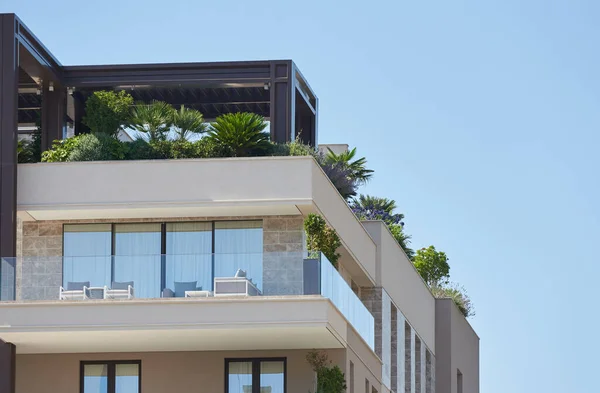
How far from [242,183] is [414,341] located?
39.6 feet

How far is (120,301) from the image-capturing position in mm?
35812

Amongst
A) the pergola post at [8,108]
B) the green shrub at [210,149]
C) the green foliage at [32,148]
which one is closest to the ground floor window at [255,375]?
the green shrub at [210,149]

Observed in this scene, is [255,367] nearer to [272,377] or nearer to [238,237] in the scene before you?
[272,377]

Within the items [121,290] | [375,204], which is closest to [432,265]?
[375,204]

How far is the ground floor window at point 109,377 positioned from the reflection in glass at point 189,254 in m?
2.52

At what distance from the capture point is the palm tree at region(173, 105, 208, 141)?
42188 mm

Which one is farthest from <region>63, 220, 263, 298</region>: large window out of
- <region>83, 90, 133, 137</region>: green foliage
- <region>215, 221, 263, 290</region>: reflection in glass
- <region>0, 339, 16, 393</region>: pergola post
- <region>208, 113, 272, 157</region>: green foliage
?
<region>83, 90, 133, 137</region>: green foliage

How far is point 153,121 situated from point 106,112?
4.63 feet

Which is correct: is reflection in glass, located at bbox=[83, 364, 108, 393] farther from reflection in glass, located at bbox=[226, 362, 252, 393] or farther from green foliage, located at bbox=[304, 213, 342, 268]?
green foliage, located at bbox=[304, 213, 342, 268]

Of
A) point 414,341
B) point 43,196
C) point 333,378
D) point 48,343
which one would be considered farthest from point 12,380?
point 414,341

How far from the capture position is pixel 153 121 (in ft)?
138

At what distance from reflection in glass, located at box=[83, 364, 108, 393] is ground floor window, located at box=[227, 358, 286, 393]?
102 inches

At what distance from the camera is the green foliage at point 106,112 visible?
42.7m

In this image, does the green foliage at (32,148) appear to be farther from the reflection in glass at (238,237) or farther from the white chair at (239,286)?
the white chair at (239,286)
